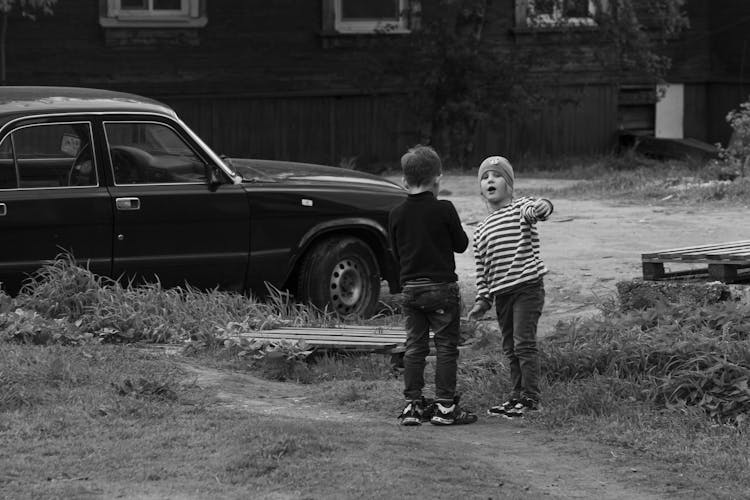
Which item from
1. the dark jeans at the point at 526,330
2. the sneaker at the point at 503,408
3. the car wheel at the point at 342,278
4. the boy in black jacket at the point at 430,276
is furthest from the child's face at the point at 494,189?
the car wheel at the point at 342,278

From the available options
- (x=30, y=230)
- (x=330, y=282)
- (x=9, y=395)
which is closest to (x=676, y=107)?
(x=330, y=282)

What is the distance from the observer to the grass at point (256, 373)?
5.52 meters

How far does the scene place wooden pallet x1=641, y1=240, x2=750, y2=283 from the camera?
7797 mm

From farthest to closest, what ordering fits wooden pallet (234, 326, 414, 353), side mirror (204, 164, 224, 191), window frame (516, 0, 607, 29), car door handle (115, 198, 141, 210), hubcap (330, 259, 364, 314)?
1. window frame (516, 0, 607, 29)
2. hubcap (330, 259, 364, 314)
3. side mirror (204, 164, 224, 191)
4. car door handle (115, 198, 141, 210)
5. wooden pallet (234, 326, 414, 353)

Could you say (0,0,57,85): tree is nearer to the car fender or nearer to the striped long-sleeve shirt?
the car fender

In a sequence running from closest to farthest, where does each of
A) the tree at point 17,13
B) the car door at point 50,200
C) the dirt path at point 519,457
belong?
the dirt path at point 519,457 < the car door at point 50,200 < the tree at point 17,13

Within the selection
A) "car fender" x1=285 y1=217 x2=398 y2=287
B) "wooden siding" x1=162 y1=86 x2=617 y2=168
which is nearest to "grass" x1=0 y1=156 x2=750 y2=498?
"car fender" x1=285 y1=217 x2=398 y2=287

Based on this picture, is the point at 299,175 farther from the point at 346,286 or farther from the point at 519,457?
the point at 519,457

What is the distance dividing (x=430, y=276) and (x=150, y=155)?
3181mm

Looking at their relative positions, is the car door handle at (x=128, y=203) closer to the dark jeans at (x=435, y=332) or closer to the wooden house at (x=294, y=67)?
the dark jeans at (x=435, y=332)

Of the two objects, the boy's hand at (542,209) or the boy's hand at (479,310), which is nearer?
the boy's hand at (542,209)

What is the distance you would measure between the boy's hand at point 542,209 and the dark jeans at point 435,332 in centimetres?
55

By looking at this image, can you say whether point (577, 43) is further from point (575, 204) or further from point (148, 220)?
point (148, 220)

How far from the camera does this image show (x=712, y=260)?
785 cm
